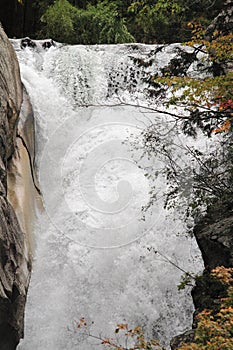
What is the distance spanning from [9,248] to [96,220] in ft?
7.32

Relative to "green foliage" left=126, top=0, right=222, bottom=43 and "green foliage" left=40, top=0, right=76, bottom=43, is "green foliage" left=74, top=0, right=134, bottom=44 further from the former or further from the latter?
"green foliage" left=126, top=0, right=222, bottom=43

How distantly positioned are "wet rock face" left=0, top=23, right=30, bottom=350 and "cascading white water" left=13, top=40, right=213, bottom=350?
80 cm

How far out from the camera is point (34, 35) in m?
11.7

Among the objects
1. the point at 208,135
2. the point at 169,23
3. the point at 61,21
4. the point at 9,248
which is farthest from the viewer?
the point at 169,23

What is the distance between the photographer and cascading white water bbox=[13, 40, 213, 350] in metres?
5.59

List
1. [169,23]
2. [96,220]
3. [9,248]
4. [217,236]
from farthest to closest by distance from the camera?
[169,23], [96,220], [217,236], [9,248]

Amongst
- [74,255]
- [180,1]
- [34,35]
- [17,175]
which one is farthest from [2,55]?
[34,35]

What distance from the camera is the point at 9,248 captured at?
429 centimetres

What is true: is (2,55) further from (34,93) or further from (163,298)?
(163,298)

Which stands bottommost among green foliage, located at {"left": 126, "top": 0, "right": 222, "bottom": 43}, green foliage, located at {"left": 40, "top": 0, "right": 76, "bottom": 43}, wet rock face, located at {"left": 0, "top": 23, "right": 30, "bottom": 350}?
wet rock face, located at {"left": 0, "top": 23, "right": 30, "bottom": 350}

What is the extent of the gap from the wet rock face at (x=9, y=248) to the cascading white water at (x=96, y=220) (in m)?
0.80

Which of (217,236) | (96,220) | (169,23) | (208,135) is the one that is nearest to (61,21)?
(169,23)

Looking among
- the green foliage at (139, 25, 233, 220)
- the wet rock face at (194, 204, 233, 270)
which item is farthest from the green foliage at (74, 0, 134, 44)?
the wet rock face at (194, 204, 233, 270)

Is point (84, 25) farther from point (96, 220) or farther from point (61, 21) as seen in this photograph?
point (96, 220)
